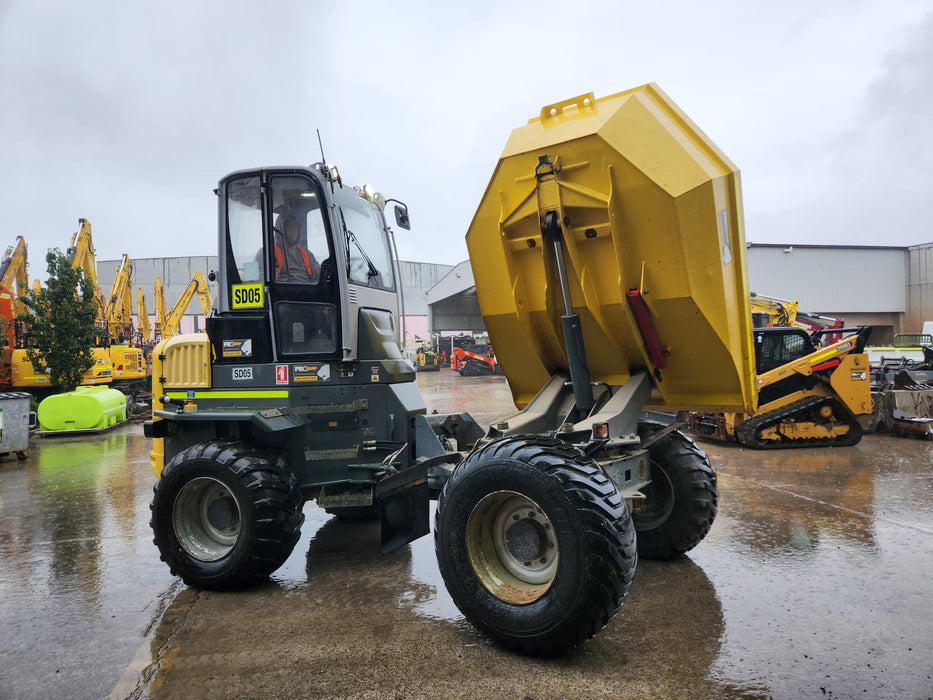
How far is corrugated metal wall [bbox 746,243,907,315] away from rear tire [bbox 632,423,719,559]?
100 ft

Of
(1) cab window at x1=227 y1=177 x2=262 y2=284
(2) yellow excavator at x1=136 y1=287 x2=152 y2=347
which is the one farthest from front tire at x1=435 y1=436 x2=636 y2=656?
(2) yellow excavator at x1=136 y1=287 x2=152 y2=347

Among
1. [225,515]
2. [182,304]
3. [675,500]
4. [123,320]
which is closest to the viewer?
[225,515]

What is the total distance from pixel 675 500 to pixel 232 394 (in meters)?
3.54

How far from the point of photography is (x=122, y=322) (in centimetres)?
2109

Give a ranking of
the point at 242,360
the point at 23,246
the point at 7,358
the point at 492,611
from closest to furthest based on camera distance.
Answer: the point at 492,611, the point at 242,360, the point at 7,358, the point at 23,246

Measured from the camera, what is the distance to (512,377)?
4953 mm

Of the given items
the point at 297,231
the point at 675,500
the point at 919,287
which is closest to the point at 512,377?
the point at 675,500

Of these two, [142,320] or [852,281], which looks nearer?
[142,320]

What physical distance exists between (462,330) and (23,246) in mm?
30213

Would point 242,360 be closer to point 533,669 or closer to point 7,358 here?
point 533,669

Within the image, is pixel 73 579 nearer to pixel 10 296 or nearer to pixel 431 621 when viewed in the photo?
pixel 431 621

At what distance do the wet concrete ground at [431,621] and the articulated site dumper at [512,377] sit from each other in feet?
1.00

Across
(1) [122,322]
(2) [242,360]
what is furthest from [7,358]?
(2) [242,360]

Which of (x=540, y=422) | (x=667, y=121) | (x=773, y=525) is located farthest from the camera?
(x=773, y=525)
